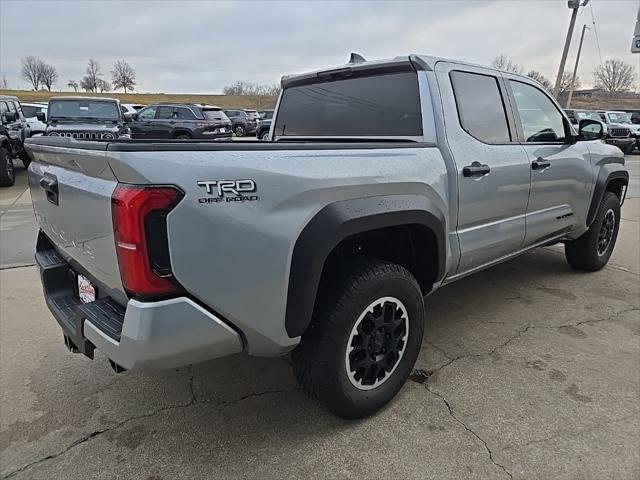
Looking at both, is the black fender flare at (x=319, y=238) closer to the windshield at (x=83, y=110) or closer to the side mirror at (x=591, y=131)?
the side mirror at (x=591, y=131)

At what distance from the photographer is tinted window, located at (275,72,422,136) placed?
9.91 ft

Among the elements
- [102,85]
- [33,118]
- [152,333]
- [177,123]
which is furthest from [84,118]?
[102,85]

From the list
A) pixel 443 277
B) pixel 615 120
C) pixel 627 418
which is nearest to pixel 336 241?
pixel 443 277

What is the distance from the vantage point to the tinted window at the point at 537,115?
3.68 metres

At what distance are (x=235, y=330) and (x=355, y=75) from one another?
2137 mm

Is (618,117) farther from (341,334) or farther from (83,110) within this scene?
(341,334)

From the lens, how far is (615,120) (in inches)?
882

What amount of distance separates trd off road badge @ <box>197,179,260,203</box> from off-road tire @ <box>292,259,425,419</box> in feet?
2.28

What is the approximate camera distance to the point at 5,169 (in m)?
10.6

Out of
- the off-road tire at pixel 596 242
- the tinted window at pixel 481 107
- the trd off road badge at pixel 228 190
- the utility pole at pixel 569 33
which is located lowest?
the off-road tire at pixel 596 242

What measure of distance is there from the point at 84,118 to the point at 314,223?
12.8 m

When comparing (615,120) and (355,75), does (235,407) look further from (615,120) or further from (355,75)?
(615,120)

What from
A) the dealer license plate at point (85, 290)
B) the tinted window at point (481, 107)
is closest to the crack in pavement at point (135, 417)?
the dealer license plate at point (85, 290)

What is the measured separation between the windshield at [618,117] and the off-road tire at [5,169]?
78.2ft
